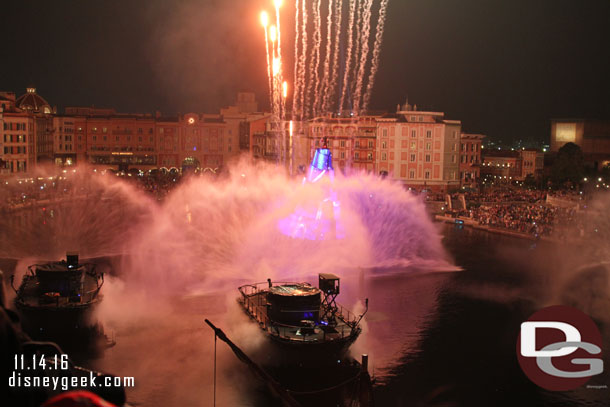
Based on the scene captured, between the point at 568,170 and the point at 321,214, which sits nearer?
the point at 321,214

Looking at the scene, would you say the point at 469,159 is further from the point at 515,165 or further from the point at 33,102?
the point at 33,102

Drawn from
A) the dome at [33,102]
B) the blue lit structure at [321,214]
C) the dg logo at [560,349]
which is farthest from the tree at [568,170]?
the dome at [33,102]

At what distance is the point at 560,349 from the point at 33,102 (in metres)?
81.2

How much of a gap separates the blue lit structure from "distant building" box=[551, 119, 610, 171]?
66632 millimetres

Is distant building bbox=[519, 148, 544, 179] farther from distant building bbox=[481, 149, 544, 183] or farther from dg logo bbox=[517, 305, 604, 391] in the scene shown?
dg logo bbox=[517, 305, 604, 391]

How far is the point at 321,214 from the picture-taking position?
1261 inches

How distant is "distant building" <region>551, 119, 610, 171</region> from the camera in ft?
291

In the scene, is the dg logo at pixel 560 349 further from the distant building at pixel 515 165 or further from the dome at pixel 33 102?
the dome at pixel 33 102

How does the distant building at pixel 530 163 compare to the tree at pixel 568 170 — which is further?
the distant building at pixel 530 163

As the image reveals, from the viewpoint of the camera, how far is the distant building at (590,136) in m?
88.8

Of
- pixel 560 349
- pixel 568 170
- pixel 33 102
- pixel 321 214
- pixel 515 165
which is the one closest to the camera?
pixel 560 349

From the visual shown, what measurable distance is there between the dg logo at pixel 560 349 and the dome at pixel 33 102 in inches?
2977

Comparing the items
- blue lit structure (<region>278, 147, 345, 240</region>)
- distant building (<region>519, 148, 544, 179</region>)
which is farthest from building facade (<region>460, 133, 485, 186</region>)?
blue lit structure (<region>278, 147, 345, 240</region>)

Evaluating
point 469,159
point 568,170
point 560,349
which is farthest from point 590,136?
point 560,349
